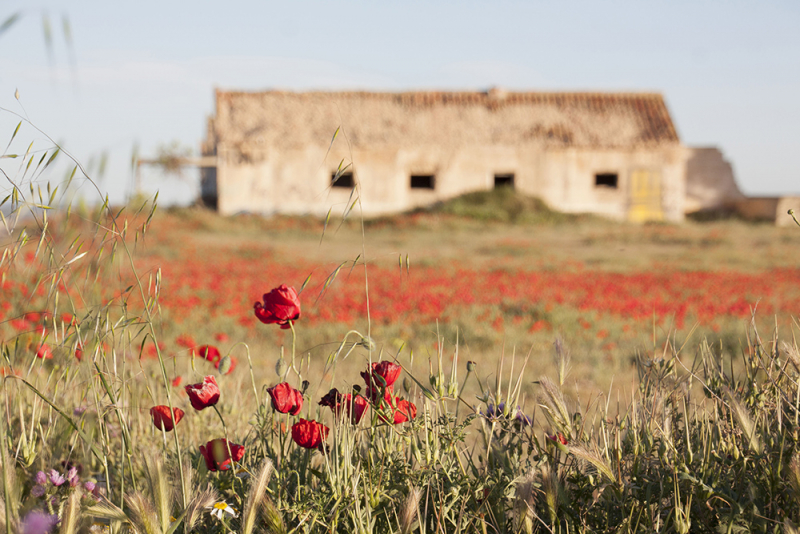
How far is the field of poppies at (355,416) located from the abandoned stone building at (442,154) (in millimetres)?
15878

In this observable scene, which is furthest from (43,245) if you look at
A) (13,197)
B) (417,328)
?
(417,328)

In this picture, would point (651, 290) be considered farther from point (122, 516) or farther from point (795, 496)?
point (122, 516)

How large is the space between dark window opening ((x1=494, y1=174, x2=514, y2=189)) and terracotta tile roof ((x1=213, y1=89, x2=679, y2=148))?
1396 millimetres

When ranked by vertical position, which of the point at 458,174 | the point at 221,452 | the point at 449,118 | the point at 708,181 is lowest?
the point at 221,452

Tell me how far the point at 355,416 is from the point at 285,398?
241 mm

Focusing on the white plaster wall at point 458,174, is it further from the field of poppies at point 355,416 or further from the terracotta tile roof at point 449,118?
the field of poppies at point 355,416

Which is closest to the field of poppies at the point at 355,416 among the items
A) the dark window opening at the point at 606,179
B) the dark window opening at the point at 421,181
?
the dark window opening at the point at 606,179

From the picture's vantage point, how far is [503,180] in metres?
24.6

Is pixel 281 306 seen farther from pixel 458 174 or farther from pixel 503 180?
pixel 503 180

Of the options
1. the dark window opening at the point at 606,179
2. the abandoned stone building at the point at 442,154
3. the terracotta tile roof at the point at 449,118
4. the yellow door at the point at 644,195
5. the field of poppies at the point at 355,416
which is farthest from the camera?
the dark window opening at the point at 606,179

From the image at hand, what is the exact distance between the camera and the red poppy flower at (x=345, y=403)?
1.69 meters

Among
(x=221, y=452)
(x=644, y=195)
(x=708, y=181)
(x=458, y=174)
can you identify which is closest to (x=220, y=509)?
(x=221, y=452)

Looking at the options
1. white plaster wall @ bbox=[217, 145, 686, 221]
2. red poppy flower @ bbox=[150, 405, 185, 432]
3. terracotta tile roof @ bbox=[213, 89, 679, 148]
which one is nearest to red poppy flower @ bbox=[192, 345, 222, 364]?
red poppy flower @ bbox=[150, 405, 185, 432]

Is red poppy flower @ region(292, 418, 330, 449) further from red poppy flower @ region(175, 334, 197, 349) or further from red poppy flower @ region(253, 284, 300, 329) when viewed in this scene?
red poppy flower @ region(175, 334, 197, 349)
